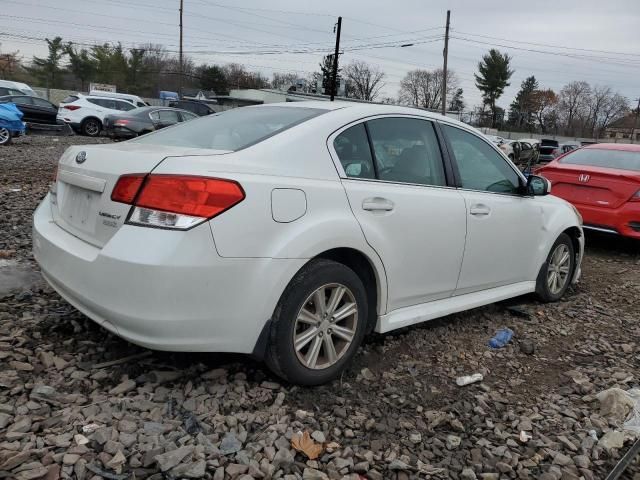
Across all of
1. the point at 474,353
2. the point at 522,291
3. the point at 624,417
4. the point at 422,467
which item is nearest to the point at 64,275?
the point at 422,467

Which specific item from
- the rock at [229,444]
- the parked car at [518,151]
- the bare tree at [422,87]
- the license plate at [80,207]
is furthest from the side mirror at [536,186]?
the bare tree at [422,87]

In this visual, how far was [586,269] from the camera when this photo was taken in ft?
21.0

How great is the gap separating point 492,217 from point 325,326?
1669 mm

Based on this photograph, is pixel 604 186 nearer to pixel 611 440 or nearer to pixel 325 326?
pixel 611 440

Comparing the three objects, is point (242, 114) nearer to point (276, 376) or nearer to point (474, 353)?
point (276, 376)

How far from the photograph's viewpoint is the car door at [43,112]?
742 inches

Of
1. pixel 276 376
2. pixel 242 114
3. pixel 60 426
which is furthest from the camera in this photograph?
pixel 242 114

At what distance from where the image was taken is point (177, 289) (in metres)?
2.36

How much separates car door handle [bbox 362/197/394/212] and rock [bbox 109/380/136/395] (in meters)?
1.49

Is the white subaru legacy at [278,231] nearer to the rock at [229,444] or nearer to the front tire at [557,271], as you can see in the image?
the rock at [229,444]

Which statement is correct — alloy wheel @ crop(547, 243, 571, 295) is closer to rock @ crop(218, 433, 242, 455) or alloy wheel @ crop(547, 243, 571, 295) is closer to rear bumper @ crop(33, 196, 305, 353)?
rear bumper @ crop(33, 196, 305, 353)

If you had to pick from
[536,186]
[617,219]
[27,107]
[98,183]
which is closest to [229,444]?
[98,183]

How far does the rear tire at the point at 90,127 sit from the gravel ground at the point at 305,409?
18398mm

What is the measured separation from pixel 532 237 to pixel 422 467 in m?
2.53
